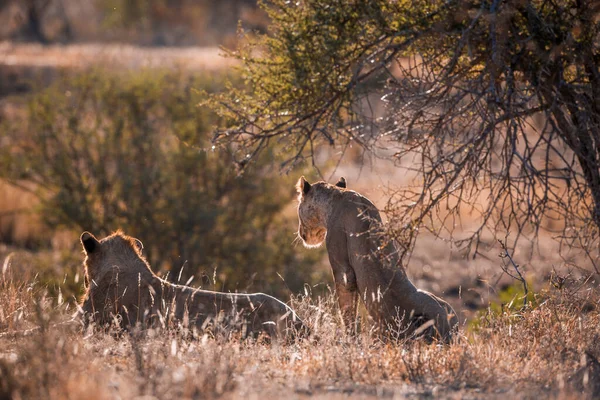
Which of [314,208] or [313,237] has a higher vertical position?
[314,208]

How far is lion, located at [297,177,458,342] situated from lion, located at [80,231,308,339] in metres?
0.81

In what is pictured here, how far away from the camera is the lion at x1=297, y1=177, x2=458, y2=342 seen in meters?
8.41

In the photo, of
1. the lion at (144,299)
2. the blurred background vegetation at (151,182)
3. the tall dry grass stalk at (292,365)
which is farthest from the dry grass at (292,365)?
the blurred background vegetation at (151,182)

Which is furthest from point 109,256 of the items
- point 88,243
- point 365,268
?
point 365,268

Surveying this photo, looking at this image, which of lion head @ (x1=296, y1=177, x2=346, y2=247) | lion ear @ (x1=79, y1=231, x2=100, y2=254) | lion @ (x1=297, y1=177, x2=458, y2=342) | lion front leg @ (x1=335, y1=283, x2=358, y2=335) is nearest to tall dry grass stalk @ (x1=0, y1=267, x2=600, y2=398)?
lion @ (x1=297, y1=177, x2=458, y2=342)

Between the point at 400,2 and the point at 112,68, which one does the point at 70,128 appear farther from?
the point at 400,2

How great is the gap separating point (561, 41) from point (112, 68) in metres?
15.6

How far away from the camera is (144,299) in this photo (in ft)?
28.5

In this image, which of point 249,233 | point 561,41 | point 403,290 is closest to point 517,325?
point 403,290

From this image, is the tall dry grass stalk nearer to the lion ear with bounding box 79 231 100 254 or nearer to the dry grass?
the dry grass

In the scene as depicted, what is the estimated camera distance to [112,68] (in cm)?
2233

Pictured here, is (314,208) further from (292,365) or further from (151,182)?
(151,182)

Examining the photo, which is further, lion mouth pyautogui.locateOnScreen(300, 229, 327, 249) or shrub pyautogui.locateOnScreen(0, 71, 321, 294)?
shrub pyautogui.locateOnScreen(0, 71, 321, 294)

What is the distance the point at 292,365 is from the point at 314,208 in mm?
3287
